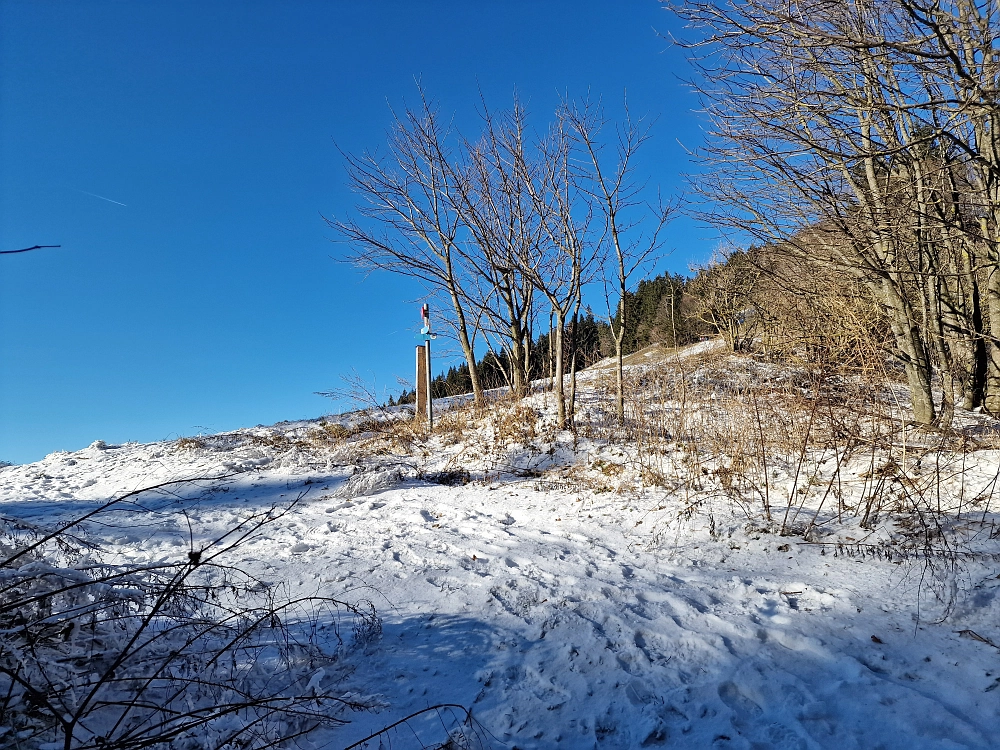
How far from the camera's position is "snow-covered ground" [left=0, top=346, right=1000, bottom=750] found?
243cm

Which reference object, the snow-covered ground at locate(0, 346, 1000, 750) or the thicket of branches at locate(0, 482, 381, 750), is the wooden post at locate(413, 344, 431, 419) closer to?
the snow-covered ground at locate(0, 346, 1000, 750)

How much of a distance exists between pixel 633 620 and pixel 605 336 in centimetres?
1676

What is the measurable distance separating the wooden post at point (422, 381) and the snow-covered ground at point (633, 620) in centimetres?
452

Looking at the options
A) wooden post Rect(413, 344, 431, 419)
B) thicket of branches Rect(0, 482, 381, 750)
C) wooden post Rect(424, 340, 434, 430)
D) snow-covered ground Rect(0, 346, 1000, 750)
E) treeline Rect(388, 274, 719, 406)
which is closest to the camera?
thicket of branches Rect(0, 482, 381, 750)

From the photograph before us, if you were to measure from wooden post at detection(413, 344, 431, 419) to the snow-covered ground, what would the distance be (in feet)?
14.8

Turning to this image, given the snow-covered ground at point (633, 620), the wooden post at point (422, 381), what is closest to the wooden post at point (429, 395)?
the wooden post at point (422, 381)

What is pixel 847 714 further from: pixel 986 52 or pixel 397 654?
pixel 986 52

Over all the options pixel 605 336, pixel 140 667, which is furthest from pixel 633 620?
pixel 605 336

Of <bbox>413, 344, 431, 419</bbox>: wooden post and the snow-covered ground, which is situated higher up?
<bbox>413, 344, 431, 419</bbox>: wooden post

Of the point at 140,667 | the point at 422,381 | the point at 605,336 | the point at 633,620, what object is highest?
the point at 605,336

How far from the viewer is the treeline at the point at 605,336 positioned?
12526 mm

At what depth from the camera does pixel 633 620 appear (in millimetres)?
3297

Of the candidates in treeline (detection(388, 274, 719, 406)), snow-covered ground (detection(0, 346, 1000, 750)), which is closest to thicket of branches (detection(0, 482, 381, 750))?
snow-covered ground (detection(0, 346, 1000, 750))

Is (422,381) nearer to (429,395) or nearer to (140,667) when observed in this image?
(429,395)
